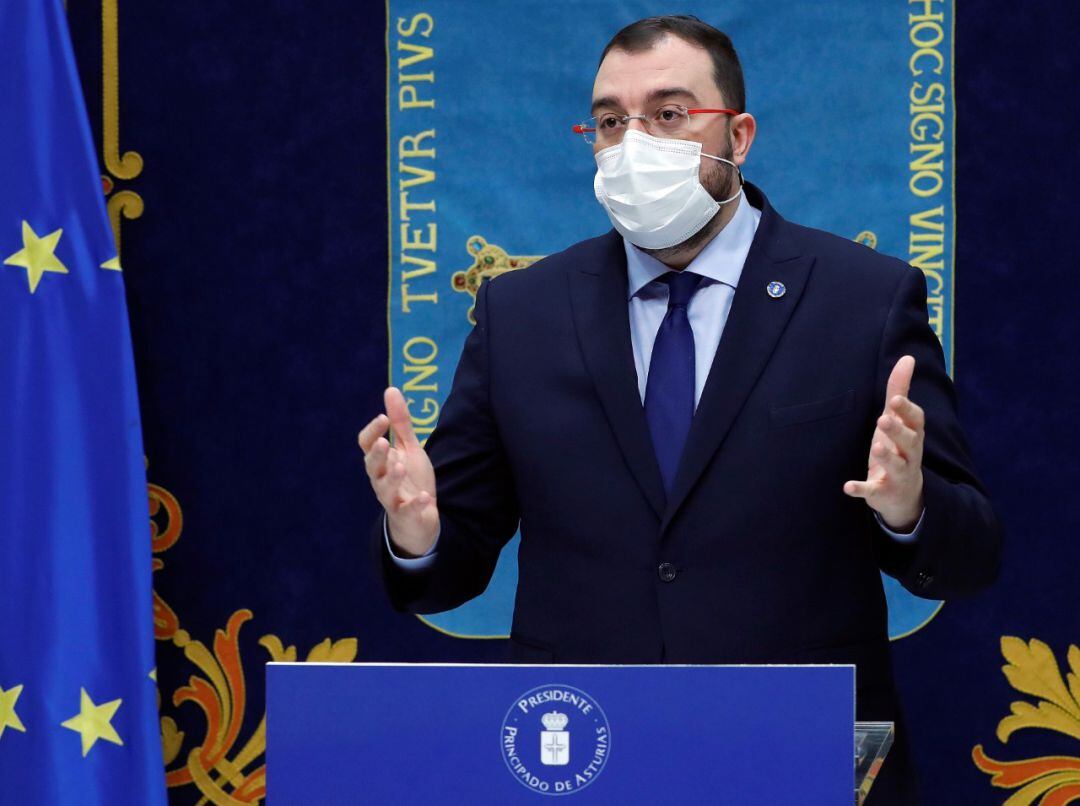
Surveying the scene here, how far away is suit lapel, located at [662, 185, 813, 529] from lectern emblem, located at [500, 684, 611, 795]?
23.6 inches

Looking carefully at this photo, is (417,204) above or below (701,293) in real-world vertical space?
above

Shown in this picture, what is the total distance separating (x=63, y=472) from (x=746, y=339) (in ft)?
5.53

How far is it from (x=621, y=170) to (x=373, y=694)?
3.26ft

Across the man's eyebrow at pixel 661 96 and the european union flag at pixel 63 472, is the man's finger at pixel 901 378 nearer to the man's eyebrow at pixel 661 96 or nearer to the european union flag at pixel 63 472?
the man's eyebrow at pixel 661 96

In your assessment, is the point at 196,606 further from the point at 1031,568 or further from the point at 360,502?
the point at 1031,568

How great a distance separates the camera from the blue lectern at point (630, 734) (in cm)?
121

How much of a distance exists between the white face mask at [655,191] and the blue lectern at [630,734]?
2.92 ft

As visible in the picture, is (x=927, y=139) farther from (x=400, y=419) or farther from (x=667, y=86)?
(x=400, y=419)

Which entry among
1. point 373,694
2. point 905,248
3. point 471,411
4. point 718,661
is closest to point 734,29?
point 905,248

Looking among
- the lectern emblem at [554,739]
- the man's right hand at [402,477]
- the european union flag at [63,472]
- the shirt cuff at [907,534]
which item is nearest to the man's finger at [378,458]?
the man's right hand at [402,477]

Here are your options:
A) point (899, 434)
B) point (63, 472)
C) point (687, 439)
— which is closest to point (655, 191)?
point (687, 439)

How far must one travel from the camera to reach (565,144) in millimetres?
3186

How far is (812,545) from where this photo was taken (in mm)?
1827

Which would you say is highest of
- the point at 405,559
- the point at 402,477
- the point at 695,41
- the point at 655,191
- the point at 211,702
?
the point at 695,41
